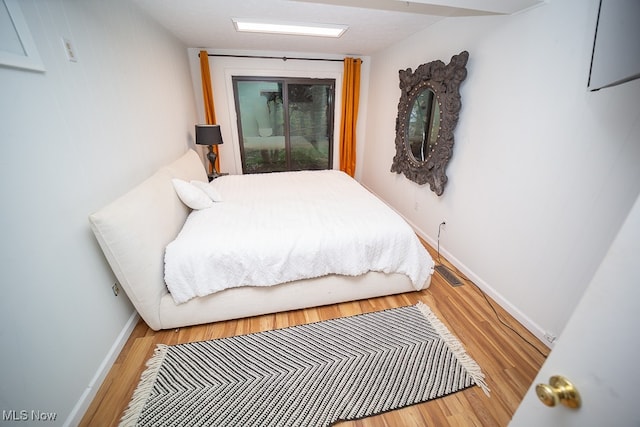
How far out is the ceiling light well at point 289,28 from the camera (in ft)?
8.19

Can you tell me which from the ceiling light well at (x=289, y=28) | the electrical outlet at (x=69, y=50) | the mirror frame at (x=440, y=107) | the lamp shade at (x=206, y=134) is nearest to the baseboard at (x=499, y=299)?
the mirror frame at (x=440, y=107)

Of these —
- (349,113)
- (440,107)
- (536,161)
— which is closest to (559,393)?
(536,161)

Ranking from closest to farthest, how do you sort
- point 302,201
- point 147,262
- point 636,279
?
point 636,279 → point 147,262 → point 302,201

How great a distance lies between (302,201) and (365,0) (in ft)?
4.97

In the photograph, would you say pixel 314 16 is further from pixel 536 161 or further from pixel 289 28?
pixel 536 161

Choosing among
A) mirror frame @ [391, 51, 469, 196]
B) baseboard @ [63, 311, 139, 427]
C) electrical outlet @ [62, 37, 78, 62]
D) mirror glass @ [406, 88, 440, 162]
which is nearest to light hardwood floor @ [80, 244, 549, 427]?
baseboard @ [63, 311, 139, 427]

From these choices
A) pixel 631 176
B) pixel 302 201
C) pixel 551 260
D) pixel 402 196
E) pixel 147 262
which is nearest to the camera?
pixel 631 176

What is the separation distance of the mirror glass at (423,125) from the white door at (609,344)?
2258 millimetres

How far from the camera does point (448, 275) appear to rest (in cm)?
223

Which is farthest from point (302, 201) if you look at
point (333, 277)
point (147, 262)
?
point (147, 262)

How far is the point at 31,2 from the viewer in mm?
1094

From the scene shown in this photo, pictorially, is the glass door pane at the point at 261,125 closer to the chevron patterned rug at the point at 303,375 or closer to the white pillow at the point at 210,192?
the white pillow at the point at 210,192

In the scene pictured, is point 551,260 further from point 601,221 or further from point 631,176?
point 631,176

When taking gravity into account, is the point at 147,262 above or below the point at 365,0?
below
